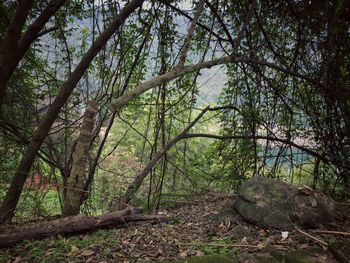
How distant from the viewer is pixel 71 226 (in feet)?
8.80

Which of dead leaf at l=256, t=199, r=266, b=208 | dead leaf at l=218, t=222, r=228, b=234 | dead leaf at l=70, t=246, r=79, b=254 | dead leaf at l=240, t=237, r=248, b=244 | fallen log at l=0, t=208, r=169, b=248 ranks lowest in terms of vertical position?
dead leaf at l=70, t=246, r=79, b=254

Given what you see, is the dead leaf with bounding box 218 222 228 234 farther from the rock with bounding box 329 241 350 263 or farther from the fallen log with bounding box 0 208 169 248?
the rock with bounding box 329 241 350 263

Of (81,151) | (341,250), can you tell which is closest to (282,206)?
(341,250)

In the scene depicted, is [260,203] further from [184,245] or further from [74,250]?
[74,250]

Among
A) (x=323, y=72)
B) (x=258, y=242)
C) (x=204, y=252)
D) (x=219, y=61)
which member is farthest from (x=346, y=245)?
(x=323, y=72)

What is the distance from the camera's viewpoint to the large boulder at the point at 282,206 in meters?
2.47

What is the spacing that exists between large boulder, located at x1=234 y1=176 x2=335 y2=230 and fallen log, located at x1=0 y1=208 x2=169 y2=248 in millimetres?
858

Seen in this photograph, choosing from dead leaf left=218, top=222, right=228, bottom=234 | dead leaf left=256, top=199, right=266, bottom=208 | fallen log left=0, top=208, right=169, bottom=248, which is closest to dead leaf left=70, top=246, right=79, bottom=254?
fallen log left=0, top=208, right=169, bottom=248

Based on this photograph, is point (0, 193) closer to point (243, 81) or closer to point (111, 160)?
point (243, 81)

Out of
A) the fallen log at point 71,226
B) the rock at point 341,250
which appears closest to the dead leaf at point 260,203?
the rock at point 341,250

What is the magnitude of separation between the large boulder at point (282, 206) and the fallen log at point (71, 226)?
2.81ft

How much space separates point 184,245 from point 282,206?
85cm

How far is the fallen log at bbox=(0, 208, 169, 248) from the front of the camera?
8.54ft

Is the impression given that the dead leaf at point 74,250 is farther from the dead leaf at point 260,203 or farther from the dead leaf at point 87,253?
the dead leaf at point 260,203
